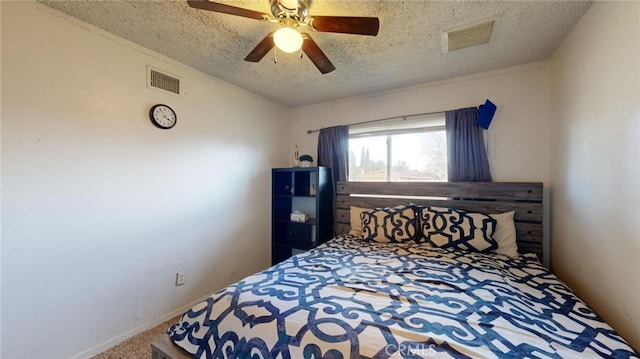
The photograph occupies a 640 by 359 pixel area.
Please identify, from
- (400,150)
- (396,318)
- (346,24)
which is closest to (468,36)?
(346,24)

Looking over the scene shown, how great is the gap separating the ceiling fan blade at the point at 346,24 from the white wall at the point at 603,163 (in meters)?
1.16

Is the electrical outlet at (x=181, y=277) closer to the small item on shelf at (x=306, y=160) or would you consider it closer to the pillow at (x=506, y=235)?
the small item on shelf at (x=306, y=160)

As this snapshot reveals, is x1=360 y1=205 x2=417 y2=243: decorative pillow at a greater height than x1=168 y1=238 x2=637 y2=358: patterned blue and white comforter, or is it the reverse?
x1=360 y1=205 x2=417 y2=243: decorative pillow

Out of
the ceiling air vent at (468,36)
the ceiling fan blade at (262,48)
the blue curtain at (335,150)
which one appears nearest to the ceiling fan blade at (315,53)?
the ceiling fan blade at (262,48)

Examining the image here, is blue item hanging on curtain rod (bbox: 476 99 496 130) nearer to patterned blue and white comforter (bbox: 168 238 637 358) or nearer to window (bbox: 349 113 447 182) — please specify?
window (bbox: 349 113 447 182)

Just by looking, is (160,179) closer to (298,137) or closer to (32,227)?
(32,227)

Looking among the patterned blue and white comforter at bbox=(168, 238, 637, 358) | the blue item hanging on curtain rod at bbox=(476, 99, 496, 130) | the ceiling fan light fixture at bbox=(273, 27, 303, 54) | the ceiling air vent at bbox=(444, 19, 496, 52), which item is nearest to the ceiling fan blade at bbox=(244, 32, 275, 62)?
the ceiling fan light fixture at bbox=(273, 27, 303, 54)

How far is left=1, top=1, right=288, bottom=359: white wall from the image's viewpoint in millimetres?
1420

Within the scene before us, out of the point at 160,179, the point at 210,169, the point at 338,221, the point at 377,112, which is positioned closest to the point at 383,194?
the point at 338,221

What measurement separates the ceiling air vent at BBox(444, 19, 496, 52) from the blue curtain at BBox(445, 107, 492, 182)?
0.72 metres

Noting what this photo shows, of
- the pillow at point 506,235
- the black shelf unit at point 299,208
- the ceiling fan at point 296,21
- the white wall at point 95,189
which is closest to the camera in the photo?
the ceiling fan at point 296,21

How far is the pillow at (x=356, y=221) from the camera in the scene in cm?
256

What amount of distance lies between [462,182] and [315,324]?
6.89 feet

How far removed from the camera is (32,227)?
1.46 meters
